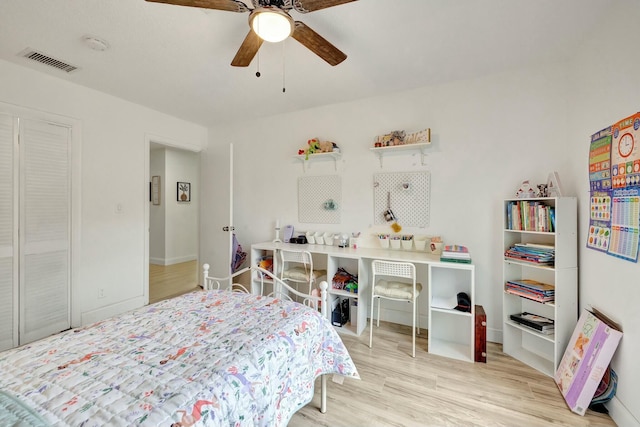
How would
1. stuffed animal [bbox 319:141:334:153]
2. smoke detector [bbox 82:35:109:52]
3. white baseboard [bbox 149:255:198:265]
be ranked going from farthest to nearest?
1. white baseboard [bbox 149:255:198:265]
2. stuffed animal [bbox 319:141:334:153]
3. smoke detector [bbox 82:35:109:52]

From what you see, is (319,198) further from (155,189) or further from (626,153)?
(155,189)

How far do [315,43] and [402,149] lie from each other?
1.59 metres

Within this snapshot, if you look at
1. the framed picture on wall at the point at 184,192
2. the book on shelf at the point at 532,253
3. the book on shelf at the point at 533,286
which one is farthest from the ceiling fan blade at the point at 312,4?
the framed picture on wall at the point at 184,192

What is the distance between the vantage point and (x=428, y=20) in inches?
71.6

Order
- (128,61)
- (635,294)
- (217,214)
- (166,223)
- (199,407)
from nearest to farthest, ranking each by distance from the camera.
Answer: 1. (199,407)
2. (635,294)
3. (128,61)
4. (217,214)
5. (166,223)

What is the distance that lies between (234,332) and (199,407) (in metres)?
0.48

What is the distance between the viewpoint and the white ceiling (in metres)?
1.73

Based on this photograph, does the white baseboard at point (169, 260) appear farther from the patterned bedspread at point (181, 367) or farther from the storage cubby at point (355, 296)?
the patterned bedspread at point (181, 367)

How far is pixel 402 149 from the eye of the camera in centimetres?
290

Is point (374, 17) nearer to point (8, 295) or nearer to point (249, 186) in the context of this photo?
point (249, 186)

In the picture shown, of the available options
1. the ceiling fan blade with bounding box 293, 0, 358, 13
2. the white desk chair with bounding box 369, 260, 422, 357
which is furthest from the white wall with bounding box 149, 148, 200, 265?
the ceiling fan blade with bounding box 293, 0, 358, 13

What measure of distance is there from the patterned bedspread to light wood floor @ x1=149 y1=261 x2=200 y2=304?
2594 mm

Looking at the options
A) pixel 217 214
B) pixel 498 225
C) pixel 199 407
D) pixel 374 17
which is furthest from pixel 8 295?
pixel 498 225

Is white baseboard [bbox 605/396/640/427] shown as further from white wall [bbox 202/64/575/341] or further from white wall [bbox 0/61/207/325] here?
white wall [bbox 0/61/207/325]
